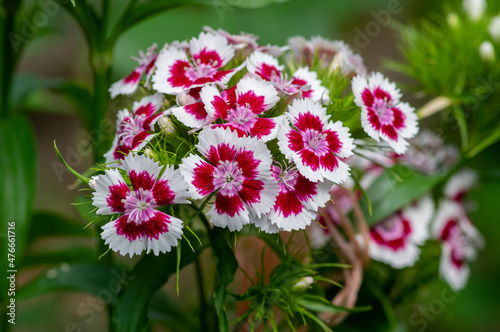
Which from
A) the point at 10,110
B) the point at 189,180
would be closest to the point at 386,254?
the point at 189,180

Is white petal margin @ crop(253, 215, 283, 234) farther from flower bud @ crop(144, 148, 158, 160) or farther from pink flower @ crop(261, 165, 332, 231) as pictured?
flower bud @ crop(144, 148, 158, 160)

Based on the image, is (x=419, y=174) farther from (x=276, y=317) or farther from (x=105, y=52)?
(x=105, y=52)

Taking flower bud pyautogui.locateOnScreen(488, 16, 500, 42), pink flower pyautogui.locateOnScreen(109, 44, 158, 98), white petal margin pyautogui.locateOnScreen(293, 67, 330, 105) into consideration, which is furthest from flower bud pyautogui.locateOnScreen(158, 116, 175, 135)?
flower bud pyautogui.locateOnScreen(488, 16, 500, 42)

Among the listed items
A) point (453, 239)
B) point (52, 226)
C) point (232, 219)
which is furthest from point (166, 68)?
point (453, 239)

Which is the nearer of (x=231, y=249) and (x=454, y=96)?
(x=231, y=249)

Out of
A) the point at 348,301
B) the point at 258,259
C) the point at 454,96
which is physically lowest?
the point at 348,301

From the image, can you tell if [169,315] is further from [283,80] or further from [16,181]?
[283,80]
